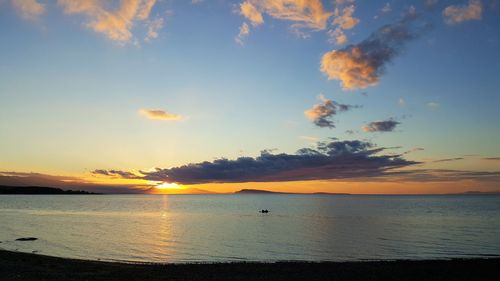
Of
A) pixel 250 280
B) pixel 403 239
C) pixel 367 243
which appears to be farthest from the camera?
pixel 403 239

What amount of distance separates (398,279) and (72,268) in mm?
22706

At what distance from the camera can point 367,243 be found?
177 ft

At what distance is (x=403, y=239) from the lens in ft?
194

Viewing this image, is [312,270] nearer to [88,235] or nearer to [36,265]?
[36,265]

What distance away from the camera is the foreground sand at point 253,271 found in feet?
86.5

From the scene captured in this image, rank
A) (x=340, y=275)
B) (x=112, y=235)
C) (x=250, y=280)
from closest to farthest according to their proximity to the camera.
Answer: (x=250, y=280)
(x=340, y=275)
(x=112, y=235)

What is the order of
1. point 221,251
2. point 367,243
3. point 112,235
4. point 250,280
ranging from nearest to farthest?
point 250,280, point 221,251, point 367,243, point 112,235

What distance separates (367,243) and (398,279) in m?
28.7

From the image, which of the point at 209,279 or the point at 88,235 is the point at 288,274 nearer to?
the point at 209,279

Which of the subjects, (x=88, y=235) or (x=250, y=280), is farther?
(x=88, y=235)

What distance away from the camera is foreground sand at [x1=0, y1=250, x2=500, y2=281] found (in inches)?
1038

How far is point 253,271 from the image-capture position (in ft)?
96.6

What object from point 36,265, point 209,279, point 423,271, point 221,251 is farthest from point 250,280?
point 221,251

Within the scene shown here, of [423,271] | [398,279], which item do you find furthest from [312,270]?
[423,271]
